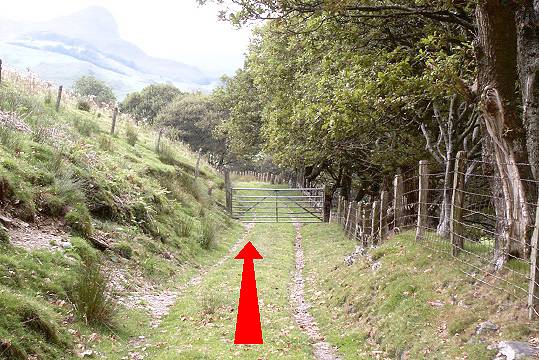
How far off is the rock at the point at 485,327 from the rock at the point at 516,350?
463mm

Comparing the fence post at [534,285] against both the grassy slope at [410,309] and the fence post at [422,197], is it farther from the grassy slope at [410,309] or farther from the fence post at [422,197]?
the fence post at [422,197]

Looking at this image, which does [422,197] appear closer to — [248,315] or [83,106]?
[248,315]

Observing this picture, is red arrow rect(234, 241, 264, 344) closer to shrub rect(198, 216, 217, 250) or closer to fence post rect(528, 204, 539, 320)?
shrub rect(198, 216, 217, 250)

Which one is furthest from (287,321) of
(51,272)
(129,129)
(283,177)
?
(283,177)

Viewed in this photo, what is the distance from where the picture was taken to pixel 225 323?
31.7ft

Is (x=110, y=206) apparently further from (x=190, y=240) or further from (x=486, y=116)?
(x=486, y=116)

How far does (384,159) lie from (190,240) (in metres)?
7.72

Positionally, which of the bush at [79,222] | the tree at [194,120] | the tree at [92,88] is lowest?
→ the bush at [79,222]

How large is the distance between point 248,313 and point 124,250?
411cm

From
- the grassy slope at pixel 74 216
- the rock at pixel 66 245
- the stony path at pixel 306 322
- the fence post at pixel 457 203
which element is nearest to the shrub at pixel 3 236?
the grassy slope at pixel 74 216

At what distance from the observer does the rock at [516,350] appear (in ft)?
19.0

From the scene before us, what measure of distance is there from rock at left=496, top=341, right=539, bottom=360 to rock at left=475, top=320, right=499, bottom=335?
0.46m

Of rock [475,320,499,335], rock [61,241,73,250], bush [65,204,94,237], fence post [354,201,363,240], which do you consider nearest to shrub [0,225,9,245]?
rock [61,241,73,250]

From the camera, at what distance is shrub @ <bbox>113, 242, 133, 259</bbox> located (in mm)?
12438
